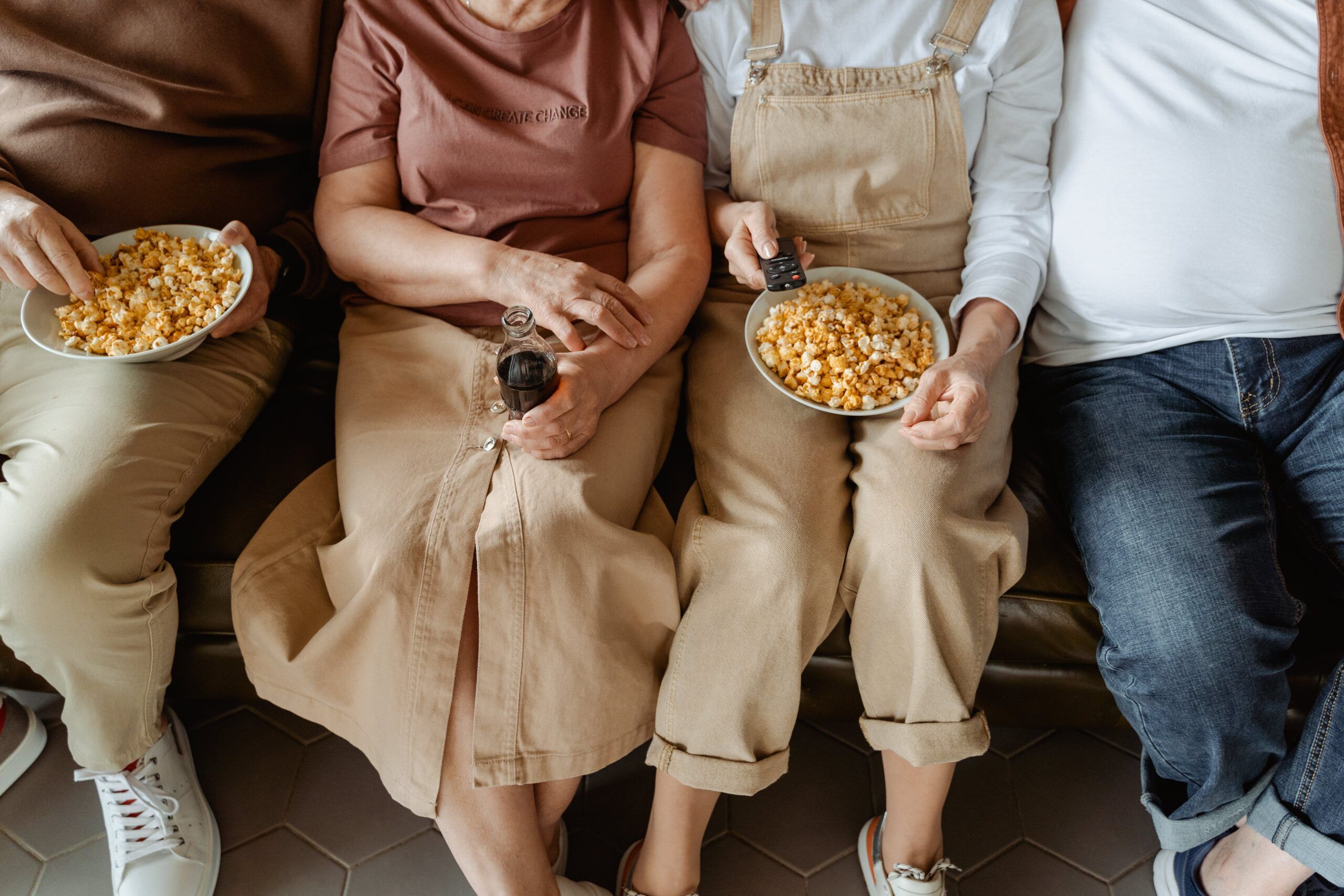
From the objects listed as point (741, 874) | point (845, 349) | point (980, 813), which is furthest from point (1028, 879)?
point (845, 349)

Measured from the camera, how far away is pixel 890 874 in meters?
1.38

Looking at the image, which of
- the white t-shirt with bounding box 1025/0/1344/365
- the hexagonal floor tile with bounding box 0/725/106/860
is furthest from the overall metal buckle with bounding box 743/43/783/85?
the hexagonal floor tile with bounding box 0/725/106/860

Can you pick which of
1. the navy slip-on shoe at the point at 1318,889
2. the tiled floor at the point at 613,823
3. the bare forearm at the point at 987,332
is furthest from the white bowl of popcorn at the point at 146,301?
the navy slip-on shoe at the point at 1318,889

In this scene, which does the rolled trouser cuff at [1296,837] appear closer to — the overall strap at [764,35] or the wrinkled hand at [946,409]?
the wrinkled hand at [946,409]

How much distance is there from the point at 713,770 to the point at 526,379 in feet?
1.99

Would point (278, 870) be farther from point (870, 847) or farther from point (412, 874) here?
point (870, 847)

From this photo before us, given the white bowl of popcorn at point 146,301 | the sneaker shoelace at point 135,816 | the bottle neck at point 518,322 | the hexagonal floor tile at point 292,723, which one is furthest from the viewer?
the hexagonal floor tile at point 292,723

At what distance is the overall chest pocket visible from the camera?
1.46m

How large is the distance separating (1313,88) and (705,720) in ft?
4.49

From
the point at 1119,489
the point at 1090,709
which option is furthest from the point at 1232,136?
the point at 1090,709

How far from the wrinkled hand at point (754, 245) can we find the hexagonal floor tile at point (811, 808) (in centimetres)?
88

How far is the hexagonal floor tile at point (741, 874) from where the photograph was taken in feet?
4.67

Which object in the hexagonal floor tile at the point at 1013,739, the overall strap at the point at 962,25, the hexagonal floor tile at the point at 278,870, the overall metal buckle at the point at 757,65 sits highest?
the overall strap at the point at 962,25

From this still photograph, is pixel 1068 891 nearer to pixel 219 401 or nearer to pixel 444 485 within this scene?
pixel 444 485
